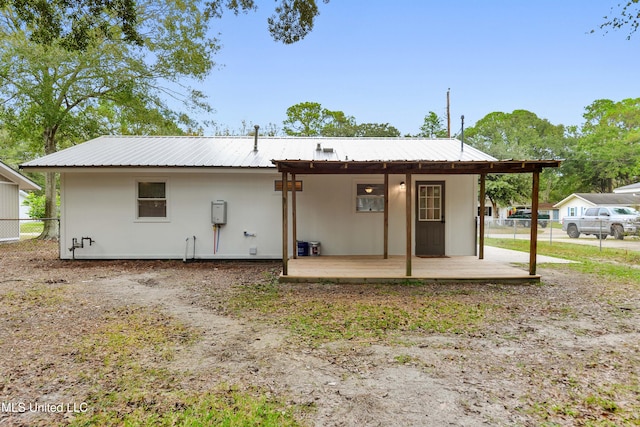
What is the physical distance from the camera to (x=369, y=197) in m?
8.80

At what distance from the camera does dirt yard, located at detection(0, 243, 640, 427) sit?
2.37 m

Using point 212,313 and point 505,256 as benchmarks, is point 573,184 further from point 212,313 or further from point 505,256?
point 212,313

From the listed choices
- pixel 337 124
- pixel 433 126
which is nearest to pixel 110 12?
pixel 433 126

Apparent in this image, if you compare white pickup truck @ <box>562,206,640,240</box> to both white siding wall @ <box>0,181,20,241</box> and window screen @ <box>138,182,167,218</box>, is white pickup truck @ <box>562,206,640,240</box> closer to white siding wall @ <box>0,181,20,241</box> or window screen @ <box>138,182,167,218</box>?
window screen @ <box>138,182,167,218</box>

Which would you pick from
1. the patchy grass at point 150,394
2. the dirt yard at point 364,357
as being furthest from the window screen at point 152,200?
the patchy grass at point 150,394

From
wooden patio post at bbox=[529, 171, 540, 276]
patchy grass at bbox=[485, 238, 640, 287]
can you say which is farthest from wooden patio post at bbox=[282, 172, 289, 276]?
patchy grass at bbox=[485, 238, 640, 287]

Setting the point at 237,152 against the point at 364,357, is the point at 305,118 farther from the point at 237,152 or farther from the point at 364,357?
the point at 364,357

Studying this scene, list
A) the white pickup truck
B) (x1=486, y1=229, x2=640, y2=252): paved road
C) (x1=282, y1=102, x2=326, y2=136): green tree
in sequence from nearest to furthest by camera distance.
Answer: (x1=486, y1=229, x2=640, y2=252): paved road
the white pickup truck
(x1=282, y1=102, x2=326, y2=136): green tree

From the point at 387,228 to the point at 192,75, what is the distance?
1148cm

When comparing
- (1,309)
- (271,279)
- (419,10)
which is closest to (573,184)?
(419,10)

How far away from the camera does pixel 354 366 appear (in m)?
3.03

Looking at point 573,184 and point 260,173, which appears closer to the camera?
point 260,173

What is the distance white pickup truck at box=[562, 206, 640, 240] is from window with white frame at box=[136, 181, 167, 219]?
1625 centimetres

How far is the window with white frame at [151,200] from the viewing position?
8742 millimetres
